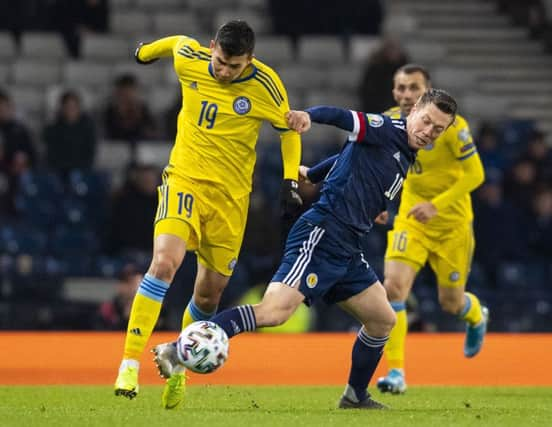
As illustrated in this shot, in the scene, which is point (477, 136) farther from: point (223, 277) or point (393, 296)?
point (223, 277)

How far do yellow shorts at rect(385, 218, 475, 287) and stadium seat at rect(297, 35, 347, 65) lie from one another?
7.55m

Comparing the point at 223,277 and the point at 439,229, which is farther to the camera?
the point at 439,229

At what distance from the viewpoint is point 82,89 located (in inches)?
664

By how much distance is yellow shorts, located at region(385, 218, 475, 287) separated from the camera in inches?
401

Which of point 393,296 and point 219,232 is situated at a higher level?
point 219,232

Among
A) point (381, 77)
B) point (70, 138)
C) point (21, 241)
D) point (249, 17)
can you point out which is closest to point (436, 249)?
point (21, 241)

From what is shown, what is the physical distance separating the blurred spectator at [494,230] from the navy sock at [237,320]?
8.15m

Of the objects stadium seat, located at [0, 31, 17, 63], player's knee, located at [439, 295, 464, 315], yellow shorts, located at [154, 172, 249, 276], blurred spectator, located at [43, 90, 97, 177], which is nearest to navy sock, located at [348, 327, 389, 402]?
yellow shorts, located at [154, 172, 249, 276]

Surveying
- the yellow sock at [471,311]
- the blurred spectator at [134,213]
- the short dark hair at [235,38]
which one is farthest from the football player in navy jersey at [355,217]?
the blurred spectator at [134,213]

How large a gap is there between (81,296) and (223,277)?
18.6ft

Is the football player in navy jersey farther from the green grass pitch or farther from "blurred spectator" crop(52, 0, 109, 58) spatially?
"blurred spectator" crop(52, 0, 109, 58)

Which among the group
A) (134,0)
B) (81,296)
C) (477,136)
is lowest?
(81,296)

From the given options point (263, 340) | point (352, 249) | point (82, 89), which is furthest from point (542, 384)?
point (82, 89)

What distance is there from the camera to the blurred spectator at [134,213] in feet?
48.0
